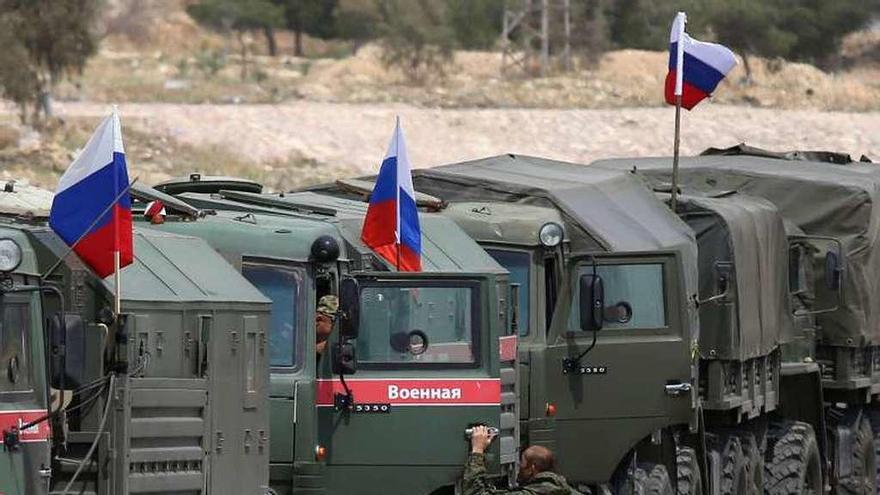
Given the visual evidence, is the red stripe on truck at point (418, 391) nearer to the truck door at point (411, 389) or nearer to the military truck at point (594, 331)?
the truck door at point (411, 389)

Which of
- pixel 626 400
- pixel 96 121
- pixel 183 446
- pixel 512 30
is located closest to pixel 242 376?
pixel 183 446

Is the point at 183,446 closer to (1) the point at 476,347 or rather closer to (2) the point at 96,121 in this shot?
(1) the point at 476,347

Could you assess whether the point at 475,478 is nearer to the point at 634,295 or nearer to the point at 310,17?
the point at 634,295

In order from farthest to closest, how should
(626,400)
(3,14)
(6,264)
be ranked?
(3,14) < (626,400) < (6,264)

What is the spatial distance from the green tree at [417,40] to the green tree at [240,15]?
7501mm

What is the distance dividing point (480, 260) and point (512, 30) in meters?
50.4

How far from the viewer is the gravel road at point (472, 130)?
4297 centimetres

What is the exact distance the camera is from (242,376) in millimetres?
10992

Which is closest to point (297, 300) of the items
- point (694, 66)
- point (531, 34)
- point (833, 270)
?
point (694, 66)

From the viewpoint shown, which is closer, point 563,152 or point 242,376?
point 242,376

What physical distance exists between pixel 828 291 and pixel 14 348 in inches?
459

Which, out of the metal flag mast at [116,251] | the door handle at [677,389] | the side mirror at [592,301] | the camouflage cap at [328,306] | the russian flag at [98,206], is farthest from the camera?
the door handle at [677,389]

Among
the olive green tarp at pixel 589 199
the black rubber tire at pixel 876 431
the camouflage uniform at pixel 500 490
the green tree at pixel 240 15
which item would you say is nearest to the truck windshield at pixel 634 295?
the olive green tarp at pixel 589 199

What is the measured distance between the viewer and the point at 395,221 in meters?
12.9
